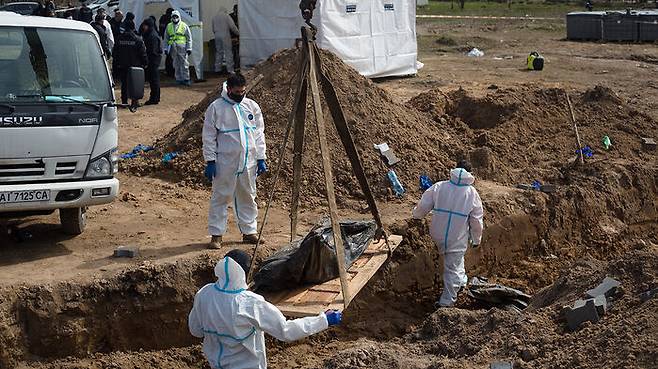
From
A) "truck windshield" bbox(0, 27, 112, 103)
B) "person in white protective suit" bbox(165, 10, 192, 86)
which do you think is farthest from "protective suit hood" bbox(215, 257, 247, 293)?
"person in white protective suit" bbox(165, 10, 192, 86)

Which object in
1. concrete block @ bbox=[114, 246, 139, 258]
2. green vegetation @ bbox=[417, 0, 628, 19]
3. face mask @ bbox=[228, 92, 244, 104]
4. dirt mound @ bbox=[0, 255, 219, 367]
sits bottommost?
dirt mound @ bbox=[0, 255, 219, 367]

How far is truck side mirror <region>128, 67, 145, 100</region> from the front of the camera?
33.1ft

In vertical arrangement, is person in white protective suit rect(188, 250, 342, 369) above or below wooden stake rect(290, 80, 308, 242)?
below

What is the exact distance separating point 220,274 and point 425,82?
16925 millimetres

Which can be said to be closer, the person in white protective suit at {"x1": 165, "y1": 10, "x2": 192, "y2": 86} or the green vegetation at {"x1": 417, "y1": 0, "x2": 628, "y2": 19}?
the person in white protective suit at {"x1": 165, "y1": 10, "x2": 192, "y2": 86}

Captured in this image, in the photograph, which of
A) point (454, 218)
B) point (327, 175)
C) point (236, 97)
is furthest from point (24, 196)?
point (454, 218)

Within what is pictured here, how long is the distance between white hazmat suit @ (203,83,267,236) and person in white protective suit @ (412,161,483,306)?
2.09 metres

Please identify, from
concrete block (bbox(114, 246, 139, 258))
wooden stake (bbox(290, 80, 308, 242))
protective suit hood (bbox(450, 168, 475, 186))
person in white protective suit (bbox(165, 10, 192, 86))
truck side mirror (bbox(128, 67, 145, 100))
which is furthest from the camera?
person in white protective suit (bbox(165, 10, 192, 86))

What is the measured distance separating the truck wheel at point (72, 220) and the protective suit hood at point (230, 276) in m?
4.65

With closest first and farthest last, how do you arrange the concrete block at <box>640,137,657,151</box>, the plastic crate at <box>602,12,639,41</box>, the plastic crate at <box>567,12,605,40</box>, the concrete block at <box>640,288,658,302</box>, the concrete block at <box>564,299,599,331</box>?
the concrete block at <box>640,288,658,302</box>, the concrete block at <box>564,299,599,331</box>, the concrete block at <box>640,137,657,151</box>, the plastic crate at <box>602,12,639,41</box>, the plastic crate at <box>567,12,605,40</box>

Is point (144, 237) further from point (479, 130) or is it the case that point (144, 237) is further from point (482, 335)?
point (479, 130)

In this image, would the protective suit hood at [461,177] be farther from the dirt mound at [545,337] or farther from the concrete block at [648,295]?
the concrete block at [648,295]

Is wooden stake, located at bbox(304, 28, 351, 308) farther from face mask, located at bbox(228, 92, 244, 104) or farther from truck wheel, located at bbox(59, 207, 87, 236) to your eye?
truck wheel, located at bbox(59, 207, 87, 236)

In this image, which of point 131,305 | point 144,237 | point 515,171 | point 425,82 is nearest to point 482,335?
point 131,305
